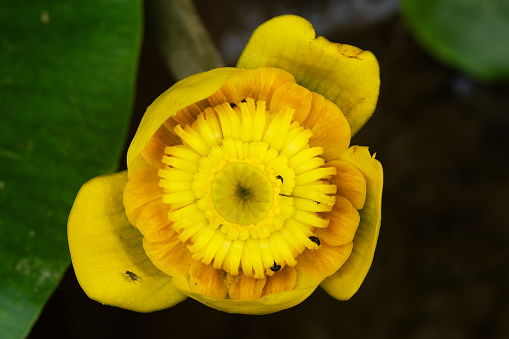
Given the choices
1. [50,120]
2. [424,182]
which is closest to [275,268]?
[50,120]

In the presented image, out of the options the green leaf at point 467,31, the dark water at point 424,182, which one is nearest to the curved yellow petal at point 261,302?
the green leaf at point 467,31

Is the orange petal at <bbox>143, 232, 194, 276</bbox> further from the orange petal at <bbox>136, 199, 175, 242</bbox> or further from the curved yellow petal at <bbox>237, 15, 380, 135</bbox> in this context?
the curved yellow petal at <bbox>237, 15, 380, 135</bbox>

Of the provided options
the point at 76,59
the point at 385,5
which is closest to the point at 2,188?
the point at 76,59

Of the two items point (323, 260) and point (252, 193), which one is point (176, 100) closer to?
point (252, 193)

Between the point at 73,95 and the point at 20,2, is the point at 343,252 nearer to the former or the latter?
the point at 73,95

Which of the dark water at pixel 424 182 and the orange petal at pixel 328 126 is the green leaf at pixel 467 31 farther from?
the orange petal at pixel 328 126

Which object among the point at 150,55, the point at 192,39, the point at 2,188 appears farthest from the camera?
the point at 150,55
